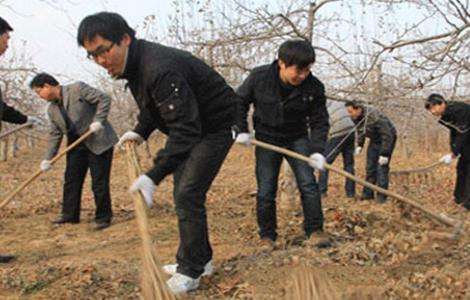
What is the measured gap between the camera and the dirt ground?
11.3ft

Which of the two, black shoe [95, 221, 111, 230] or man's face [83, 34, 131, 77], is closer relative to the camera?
man's face [83, 34, 131, 77]

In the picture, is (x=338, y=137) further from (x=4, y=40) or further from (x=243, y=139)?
(x=4, y=40)

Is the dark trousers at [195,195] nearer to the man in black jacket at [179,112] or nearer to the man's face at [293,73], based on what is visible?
the man in black jacket at [179,112]

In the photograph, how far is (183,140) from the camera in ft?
9.75

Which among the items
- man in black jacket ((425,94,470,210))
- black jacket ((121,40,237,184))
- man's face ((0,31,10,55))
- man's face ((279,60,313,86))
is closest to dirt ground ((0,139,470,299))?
man in black jacket ((425,94,470,210))

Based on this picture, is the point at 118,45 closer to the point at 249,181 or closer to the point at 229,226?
the point at 229,226

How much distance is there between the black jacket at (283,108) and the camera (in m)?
4.18

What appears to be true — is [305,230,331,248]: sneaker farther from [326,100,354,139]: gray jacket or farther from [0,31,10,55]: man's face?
[326,100,354,139]: gray jacket

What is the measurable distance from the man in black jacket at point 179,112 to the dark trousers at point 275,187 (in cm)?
86

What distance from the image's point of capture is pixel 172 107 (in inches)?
114

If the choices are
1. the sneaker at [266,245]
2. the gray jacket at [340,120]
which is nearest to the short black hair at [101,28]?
the sneaker at [266,245]

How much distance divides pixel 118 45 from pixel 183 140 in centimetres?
60

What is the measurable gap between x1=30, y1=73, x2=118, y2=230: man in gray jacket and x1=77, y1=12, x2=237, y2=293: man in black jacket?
1894mm

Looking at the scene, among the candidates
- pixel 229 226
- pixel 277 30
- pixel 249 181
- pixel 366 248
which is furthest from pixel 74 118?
pixel 249 181
